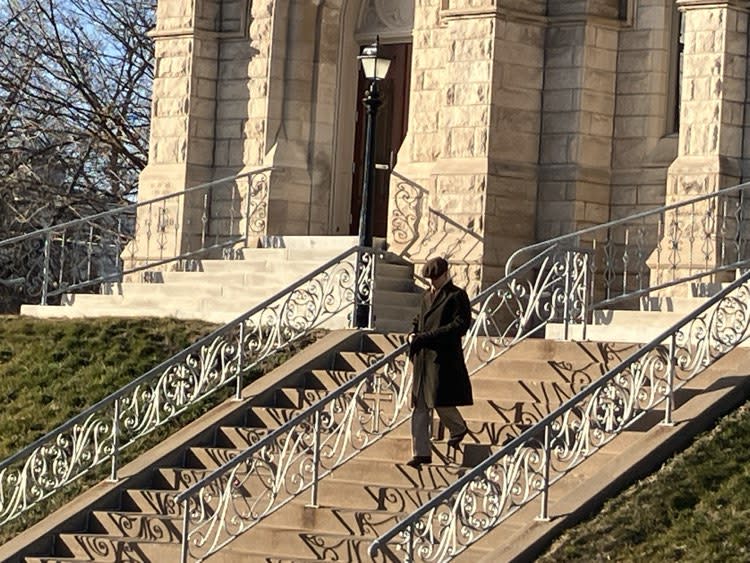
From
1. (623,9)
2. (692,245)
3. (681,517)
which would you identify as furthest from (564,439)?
(623,9)

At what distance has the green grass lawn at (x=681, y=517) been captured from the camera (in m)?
14.2

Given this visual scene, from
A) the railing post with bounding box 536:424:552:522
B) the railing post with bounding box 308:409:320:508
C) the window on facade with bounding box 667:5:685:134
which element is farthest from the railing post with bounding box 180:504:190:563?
the window on facade with bounding box 667:5:685:134

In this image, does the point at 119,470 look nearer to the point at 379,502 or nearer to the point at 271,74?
the point at 379,502

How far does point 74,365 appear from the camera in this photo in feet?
71.7

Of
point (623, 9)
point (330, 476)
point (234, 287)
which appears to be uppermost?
point (623, 9)

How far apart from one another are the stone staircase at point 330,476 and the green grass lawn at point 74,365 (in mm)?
978

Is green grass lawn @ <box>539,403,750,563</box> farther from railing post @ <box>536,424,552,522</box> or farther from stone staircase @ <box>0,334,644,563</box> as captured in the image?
stone staircase @ <box>0,334,644,563</box>

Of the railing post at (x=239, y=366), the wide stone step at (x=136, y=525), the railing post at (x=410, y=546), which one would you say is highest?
the railing post at (x=239, y=366)

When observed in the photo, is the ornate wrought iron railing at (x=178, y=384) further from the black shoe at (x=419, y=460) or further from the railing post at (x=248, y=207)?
the railing post at (x=248, y=207)

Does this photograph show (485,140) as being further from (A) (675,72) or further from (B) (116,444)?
(B) (116,444)

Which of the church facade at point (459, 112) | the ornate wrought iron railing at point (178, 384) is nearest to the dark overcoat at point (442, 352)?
the ornate wrought iron railing at point (178, 384)

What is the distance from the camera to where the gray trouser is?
16.7m

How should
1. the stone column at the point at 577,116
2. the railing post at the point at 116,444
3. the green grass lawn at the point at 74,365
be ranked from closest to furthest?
the railing post at the point at 116,444 → the green grass lawn at the point at 74,365 → the stone column at the point at 577,116

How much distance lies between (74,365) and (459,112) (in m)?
5.26
